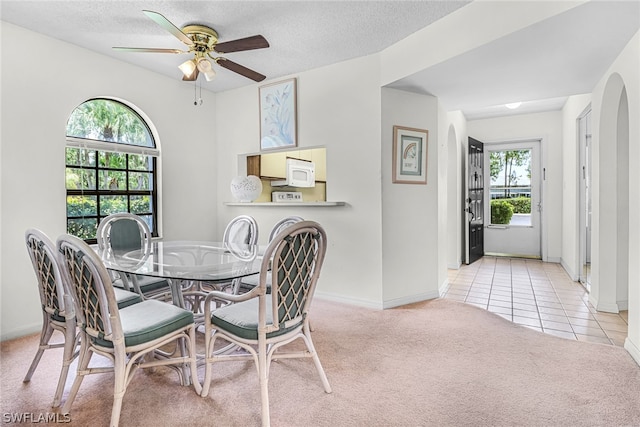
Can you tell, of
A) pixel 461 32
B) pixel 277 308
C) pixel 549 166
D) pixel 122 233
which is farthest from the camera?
pixel 549 166

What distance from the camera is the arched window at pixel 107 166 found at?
3.31 metres

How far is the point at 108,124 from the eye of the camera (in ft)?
11.6

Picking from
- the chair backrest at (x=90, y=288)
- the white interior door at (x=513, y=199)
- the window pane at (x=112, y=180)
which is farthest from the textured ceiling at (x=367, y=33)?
the white interior door at (x=513, y=199)

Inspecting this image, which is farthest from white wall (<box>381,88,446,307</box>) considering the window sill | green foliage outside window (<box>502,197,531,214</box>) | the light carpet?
green foliage outside window (<box>502,197,531,214</box>)

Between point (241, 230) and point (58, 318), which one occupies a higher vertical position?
point (241, 230)

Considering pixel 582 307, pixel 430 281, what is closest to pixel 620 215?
pixel 582 307

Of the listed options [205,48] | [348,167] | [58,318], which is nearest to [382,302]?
[348,167]

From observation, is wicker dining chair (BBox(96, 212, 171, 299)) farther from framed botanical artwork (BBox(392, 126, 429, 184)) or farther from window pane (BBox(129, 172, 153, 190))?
framed botanical artwork (BBox(392, 126, 429, 184))

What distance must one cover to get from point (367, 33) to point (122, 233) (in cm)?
266

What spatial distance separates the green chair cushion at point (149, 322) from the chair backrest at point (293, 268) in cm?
50

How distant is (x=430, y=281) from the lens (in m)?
3.80

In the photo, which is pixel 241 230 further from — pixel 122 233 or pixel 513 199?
pixel 513 199

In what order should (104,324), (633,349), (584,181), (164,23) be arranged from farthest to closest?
(584,181)
(633,349)
(164,23)
(104,324)

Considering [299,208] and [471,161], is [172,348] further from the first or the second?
[471,161]
